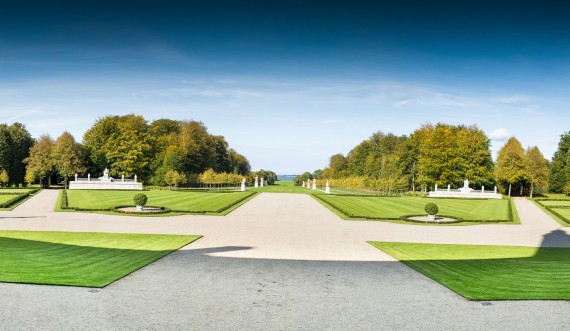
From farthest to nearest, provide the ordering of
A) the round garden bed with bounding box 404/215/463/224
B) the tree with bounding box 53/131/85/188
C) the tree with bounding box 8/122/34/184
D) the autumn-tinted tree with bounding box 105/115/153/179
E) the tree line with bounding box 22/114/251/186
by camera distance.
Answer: the tree with bounding box 8/122/34/184 → the autumn-tinted tree with bounding box 105/115/153/179 → the tree line with bounding box 22/114/251/186 → the tree with bounding box 53/131/85/188 → the round garden bed with bounding box 404/215/463/224

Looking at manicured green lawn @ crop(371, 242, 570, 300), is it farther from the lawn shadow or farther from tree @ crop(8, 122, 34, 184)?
tree @ crop(8, 122, 34, 184)

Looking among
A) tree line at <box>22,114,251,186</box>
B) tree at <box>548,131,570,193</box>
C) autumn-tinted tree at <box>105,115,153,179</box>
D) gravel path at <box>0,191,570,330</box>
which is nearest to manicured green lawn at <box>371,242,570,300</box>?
gravel path at <box>0,191,570,330</box>

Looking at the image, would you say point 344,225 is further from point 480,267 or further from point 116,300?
point 116,300

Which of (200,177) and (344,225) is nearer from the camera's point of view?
(344,225)

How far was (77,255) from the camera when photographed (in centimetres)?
1298

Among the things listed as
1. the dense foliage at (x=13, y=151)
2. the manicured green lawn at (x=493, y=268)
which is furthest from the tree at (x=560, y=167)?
the dense foliage at (x=13, y=151)

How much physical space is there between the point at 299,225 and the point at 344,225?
105 inches

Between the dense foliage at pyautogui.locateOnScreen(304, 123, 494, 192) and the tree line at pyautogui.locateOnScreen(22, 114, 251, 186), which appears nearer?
the dense foliage at pyautogui.locateOnScreen(304, 123, 494, 192)

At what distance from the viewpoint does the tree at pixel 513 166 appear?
233 feet

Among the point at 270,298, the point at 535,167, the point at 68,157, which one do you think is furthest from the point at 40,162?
the point at 535,167

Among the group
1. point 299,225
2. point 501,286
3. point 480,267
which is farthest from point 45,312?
point 299,225

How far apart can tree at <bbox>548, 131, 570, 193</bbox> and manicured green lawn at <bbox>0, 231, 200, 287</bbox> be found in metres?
94.3

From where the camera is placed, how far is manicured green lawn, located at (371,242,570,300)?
9.71 m

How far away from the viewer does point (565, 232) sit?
24.5 m
